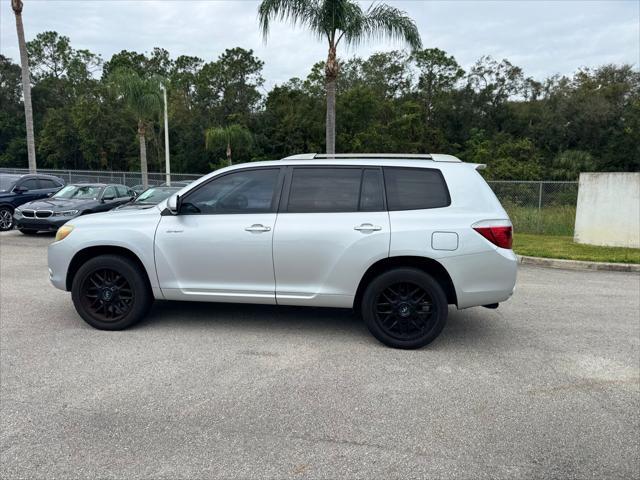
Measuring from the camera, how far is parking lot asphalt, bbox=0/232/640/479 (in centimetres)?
295

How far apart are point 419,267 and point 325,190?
1213 mm

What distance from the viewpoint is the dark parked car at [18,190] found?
14586 millimetres

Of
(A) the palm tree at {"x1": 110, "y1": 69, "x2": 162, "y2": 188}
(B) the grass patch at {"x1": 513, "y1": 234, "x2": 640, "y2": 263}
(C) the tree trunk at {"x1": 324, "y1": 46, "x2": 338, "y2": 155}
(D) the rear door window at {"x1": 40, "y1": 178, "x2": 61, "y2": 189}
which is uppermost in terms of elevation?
(A) the palm tree at {"x1": 110, "y1": 69, "x2": 162, "y2": 188}

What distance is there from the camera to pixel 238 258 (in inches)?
197

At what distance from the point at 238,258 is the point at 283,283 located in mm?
521

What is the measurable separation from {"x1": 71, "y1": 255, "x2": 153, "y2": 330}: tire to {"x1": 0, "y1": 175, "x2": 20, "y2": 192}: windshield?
12.1 m

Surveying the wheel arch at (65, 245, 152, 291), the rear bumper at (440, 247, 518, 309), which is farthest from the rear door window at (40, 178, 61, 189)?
the rear bumper at (440, 247, 518, 309)

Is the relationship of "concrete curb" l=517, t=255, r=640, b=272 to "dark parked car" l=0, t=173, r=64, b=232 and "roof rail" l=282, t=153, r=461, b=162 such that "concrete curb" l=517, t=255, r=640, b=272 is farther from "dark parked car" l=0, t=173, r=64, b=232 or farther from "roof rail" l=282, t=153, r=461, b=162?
"dark parked car" l=0, t=173, r=64, b=232

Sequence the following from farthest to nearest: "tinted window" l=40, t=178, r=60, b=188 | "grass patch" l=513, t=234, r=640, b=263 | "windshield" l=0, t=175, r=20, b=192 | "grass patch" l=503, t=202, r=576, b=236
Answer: "tinted window" l=40, t=178, r=60, b=188 → "grass patch" l=503, t=202, r=576, b=236 → "windshield" l=0, t=175, r=20, b=192 → "grass patch" l=513, t=234, r=640, b=263

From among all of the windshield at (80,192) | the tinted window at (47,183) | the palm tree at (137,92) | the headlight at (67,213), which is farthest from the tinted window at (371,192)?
the palm tree at (137,92)

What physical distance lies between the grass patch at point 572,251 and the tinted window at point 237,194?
Result: 7.73m

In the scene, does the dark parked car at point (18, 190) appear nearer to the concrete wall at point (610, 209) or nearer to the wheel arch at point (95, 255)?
the wheel arch at point (95, 255)

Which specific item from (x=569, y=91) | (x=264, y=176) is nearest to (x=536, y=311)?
(x=264, y=176)

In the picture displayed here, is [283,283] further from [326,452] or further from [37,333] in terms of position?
[37,333]
